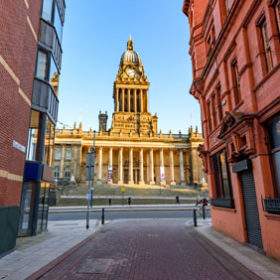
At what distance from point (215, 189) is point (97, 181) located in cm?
4943

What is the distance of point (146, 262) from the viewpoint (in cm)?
749

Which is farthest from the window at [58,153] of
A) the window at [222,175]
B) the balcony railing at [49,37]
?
the window at [222,175]

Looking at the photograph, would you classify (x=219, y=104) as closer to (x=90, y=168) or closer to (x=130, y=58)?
(x=90, y=168)

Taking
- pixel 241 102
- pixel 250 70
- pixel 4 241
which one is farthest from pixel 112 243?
pixel 250 70

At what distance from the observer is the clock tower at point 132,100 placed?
74.7 metres

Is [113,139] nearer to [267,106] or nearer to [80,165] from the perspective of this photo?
[80,165]

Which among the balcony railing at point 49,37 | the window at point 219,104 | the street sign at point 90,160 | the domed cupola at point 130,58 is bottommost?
the street sign at point 90,160

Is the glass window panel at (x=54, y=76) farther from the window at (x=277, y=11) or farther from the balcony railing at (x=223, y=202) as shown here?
the balcony railing at (x=223, y=202)

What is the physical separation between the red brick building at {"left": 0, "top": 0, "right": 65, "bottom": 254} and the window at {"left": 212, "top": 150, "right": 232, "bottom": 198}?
33.0ft

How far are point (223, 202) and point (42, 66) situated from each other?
41.7 ft

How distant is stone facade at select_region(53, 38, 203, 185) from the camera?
60969 millimetres

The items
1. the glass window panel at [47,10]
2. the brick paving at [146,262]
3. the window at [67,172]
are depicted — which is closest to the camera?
the brick paving at [146,262]

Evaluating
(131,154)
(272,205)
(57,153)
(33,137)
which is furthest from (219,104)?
(57,153)

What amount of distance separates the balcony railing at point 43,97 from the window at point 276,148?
441 inches
